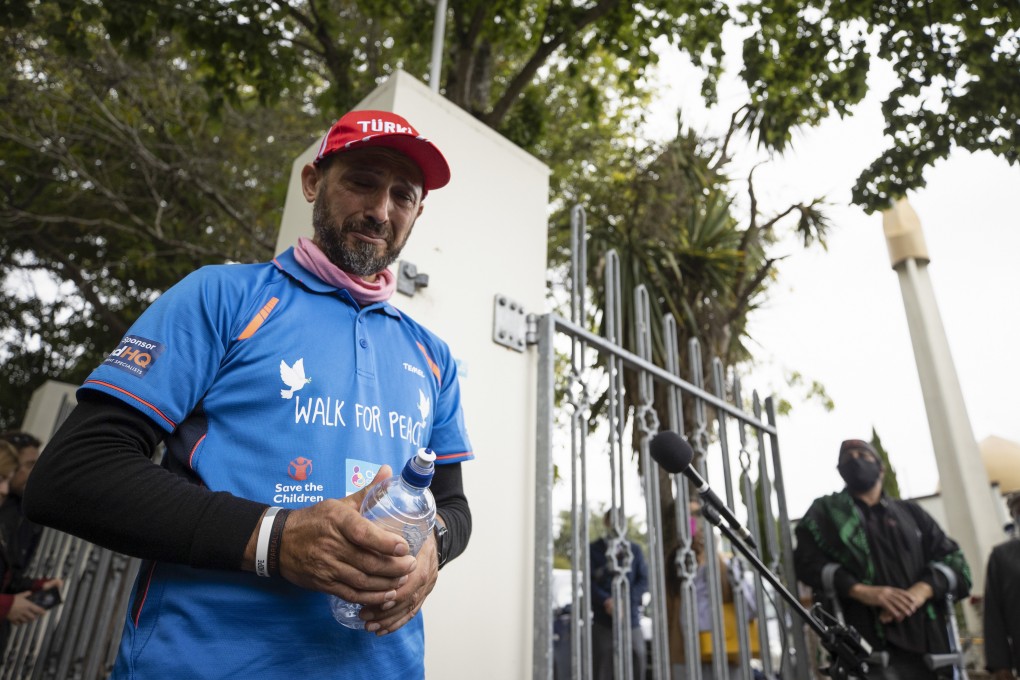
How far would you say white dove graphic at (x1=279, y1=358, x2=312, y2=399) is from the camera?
51.3 inches

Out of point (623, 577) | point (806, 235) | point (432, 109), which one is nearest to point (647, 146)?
point (806, 235)

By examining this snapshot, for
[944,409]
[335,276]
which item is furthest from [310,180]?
[944,409]

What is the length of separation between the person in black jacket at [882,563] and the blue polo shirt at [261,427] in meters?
3.14

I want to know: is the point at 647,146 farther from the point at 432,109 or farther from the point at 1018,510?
the point at 432,109

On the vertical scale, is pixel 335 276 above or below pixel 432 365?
above

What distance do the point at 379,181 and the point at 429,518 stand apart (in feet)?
2.93

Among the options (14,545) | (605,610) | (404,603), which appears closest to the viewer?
(404,603)

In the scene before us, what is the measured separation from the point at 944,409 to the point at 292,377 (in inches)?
758

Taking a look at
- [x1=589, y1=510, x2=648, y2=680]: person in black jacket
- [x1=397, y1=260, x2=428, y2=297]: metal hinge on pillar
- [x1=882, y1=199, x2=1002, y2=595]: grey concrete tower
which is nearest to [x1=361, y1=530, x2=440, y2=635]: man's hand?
[x1=397, y1=260, x2=428, y2=297]: metal hinge on pillar

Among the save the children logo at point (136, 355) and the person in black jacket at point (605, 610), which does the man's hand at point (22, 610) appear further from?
the person in black jacket at point (605, 610)

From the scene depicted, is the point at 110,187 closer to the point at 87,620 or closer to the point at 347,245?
the point at 87,620

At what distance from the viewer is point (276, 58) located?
5230 millimetres

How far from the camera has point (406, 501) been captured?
3.55ft

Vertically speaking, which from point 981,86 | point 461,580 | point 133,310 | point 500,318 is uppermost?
point 133,310
